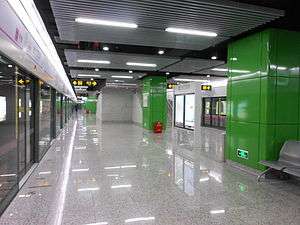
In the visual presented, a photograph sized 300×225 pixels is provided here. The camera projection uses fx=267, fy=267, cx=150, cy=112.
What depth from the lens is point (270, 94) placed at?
5.56 m

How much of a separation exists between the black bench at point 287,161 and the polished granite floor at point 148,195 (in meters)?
0.36

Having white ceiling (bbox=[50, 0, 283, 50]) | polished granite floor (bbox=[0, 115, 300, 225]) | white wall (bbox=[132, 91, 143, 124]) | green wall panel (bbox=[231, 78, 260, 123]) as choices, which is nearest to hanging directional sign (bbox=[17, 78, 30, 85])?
white ceiling (bbox=[50, 0, 283, 50])

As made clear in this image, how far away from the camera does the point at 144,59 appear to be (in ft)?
31.2

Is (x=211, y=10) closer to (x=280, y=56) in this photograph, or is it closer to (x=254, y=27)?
(x=254, y=27)

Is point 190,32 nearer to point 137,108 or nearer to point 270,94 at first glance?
point 270,94

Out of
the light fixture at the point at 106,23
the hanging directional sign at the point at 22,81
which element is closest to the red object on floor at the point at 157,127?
the hanging directional sign at the point at 22,81

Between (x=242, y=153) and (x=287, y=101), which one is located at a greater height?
(x=287, y=101)

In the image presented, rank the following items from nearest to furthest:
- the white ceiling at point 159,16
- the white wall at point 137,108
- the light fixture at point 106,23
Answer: the white ceiling at point 159,16
the light fixture at point 106,23
the white wall at point 137,108

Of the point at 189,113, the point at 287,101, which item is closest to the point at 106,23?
the point at 287,101

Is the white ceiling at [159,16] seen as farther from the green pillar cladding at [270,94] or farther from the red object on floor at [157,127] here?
the red object on floor at [157,127]

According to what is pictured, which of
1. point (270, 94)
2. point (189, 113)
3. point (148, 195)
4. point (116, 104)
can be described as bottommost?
point (148, 195)

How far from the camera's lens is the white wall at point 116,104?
80.0 ft

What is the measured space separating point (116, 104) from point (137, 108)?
3.34m

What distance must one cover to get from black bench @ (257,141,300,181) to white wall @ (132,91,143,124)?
15141 millimetres
